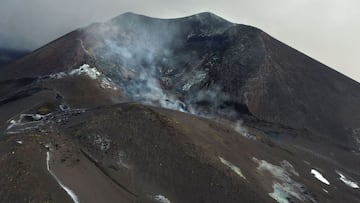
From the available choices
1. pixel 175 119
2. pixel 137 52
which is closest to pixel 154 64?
pixel 137 52

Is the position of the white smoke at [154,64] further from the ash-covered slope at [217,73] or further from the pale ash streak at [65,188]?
the pale ash streak at [65,188]

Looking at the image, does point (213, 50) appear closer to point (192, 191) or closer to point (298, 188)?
point (298, 188)

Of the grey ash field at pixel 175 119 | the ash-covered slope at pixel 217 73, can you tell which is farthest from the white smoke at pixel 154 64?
the grey ash field at pixel 175 119

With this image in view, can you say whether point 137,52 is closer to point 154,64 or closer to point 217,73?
point 154,64

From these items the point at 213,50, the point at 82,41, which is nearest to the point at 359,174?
the point at 213,50

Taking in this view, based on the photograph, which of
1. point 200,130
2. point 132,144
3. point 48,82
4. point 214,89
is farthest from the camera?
point 214,89

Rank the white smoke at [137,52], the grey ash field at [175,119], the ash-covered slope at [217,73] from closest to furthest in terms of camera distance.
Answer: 1. the grey ash field at [175,119]
2. the white smoke at [137,52]
3. the ash-covered slope at [217,73]

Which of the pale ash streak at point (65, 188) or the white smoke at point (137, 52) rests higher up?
the pale ash streak at point (65, 188)

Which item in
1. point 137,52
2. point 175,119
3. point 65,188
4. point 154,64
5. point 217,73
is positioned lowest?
point 154,64
